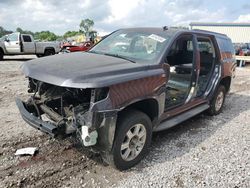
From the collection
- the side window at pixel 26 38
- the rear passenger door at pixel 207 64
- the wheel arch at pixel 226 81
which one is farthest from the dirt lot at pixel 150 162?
the side window at pixel 26 38

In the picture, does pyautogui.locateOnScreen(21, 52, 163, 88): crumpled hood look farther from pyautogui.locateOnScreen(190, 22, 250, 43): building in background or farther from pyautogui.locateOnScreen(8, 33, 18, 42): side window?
pyautogui.locateOnScreen(190, 22, 250, 43): building in background

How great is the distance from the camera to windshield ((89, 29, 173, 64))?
3986mm

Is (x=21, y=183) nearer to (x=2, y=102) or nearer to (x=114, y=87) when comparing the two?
(x=114, y=87)

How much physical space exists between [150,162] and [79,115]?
4.48 feet

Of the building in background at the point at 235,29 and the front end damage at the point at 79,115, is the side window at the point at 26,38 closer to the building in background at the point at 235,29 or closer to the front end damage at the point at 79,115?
the front end damage at the point at 79,115

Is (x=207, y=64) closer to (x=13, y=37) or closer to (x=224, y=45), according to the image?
(x=224, y=45)

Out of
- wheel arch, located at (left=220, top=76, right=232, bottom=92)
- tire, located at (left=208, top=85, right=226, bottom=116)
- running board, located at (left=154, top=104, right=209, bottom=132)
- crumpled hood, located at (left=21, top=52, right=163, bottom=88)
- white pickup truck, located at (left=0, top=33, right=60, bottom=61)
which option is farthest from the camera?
white pickup truck, located at (left=0, top=33, right=60, bottom=61)

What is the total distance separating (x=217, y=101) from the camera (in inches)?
237

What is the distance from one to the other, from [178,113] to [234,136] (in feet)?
3.92

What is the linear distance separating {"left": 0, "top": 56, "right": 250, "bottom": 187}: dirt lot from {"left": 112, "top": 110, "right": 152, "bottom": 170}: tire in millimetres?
145

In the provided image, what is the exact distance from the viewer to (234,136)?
192 inches

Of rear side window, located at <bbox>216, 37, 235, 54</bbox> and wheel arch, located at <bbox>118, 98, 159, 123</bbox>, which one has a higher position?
rear side window, located at <bbox>216, 37, 235, 54</bbox>

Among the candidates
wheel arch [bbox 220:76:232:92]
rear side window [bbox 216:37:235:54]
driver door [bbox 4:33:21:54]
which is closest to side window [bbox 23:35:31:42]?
driver door [bbox 4:33:21:54]

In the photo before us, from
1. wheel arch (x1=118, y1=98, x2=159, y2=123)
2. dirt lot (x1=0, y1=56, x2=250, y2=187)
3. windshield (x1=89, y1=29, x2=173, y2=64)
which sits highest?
windshield (x1=89, y1=29, x2=173, y2=64)
